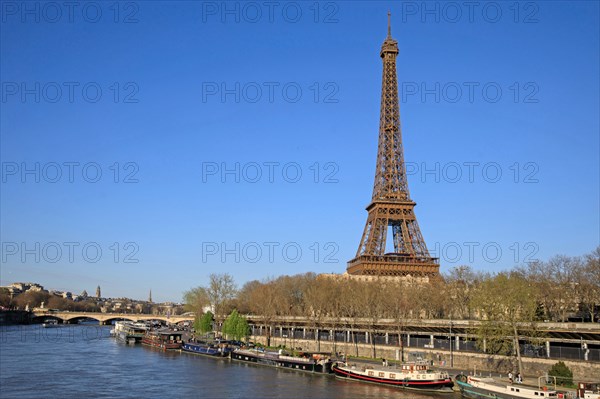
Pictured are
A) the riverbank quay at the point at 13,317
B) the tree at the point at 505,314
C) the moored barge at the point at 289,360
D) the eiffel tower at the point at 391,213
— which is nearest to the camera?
the tree at the point at 505,314

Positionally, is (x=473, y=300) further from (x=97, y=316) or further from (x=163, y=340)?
(x=97, y=316)

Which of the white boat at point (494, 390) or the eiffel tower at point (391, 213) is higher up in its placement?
the eiffel tower at point (391, 213)

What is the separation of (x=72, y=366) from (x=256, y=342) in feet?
119

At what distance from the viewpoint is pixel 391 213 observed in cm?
10975

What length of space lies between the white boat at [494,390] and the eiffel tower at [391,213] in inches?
2042

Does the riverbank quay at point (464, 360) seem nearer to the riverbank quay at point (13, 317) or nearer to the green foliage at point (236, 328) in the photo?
the green foliage at point (236, 328)

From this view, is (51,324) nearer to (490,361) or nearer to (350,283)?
(350,283)

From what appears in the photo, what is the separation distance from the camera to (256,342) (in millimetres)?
98125

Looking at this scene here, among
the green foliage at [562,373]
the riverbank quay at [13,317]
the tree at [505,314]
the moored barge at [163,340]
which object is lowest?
the riverbank quay at [13,317]

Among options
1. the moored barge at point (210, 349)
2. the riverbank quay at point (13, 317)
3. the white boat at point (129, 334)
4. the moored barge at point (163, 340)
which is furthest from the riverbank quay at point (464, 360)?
the riverbank quay at point (13, 317)

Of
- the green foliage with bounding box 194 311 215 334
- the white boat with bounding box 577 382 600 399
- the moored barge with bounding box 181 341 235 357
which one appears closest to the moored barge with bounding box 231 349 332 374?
the moored barge with bounding box 181 341 235 357

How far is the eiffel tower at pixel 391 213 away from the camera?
104125 millimetres

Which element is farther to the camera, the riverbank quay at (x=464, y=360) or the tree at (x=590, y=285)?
the tree at (x=590, y=285)

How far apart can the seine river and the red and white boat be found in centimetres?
104
